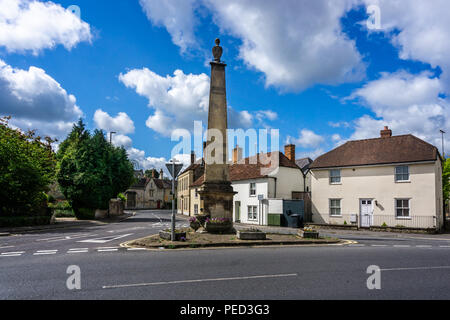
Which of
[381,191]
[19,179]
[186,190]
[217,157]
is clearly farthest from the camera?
[186,190]

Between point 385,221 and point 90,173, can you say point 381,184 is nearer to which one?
point 385,221

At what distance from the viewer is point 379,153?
27.8m

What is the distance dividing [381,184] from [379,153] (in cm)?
295

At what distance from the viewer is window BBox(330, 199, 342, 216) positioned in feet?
94.7

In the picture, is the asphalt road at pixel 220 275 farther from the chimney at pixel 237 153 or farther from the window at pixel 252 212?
the chimney at pixel 237 153

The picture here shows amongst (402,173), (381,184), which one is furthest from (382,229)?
(402,173)

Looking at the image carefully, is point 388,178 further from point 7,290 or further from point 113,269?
A: point 7,290

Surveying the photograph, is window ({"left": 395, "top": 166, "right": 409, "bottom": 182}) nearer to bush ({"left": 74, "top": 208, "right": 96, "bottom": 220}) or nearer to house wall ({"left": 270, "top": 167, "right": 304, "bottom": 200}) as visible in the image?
house wall ({"left": 270, "top": 167, "right": 304, "bottom": 200})

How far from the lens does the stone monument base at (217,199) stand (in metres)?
15.9

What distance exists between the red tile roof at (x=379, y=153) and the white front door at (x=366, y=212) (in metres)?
3.35

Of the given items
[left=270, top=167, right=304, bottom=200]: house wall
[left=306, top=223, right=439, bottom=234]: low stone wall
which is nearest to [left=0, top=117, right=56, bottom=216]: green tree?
[left=270, top=167, right=304, bottom=200]: house wall
